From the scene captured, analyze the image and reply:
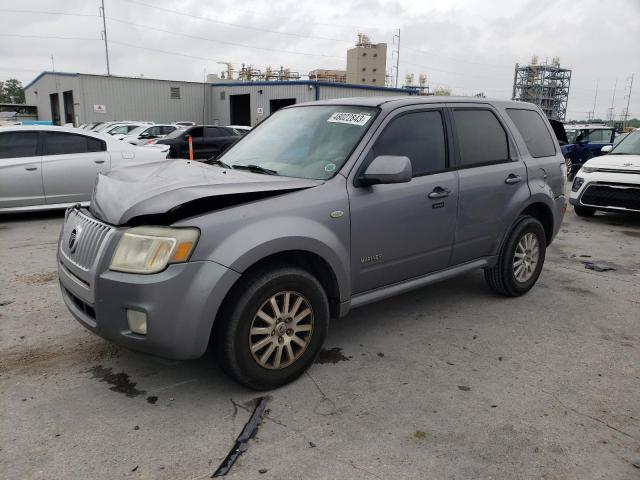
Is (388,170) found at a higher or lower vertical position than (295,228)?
higher

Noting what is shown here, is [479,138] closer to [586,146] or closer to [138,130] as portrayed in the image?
[586,146]

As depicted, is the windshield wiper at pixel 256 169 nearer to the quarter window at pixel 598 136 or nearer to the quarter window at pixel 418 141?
the quarter window at pixel 418 141

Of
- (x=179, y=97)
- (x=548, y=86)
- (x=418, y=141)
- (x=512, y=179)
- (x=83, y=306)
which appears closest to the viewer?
(x=83, y=306)

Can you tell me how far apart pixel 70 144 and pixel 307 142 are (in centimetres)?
625

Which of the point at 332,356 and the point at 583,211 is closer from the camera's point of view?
the point at 332,356

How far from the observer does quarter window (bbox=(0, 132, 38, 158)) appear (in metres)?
7.97

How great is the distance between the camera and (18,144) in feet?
26.5

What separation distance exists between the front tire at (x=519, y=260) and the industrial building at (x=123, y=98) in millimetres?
34558

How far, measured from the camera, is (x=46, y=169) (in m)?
8.13

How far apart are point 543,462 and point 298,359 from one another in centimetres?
148

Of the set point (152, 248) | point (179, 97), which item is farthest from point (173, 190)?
point (179, 97)

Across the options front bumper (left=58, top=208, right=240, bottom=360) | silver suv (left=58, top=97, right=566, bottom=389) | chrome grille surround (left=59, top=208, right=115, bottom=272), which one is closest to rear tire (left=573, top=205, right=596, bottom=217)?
silver suv (left=58, top=97, right=566, bottom=389)

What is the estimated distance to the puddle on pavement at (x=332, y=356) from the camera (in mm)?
3611

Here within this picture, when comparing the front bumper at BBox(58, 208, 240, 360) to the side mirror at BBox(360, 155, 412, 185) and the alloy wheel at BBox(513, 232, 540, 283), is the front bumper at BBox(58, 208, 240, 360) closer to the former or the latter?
the side mirror at BBox(360, 155, 412, 185)
